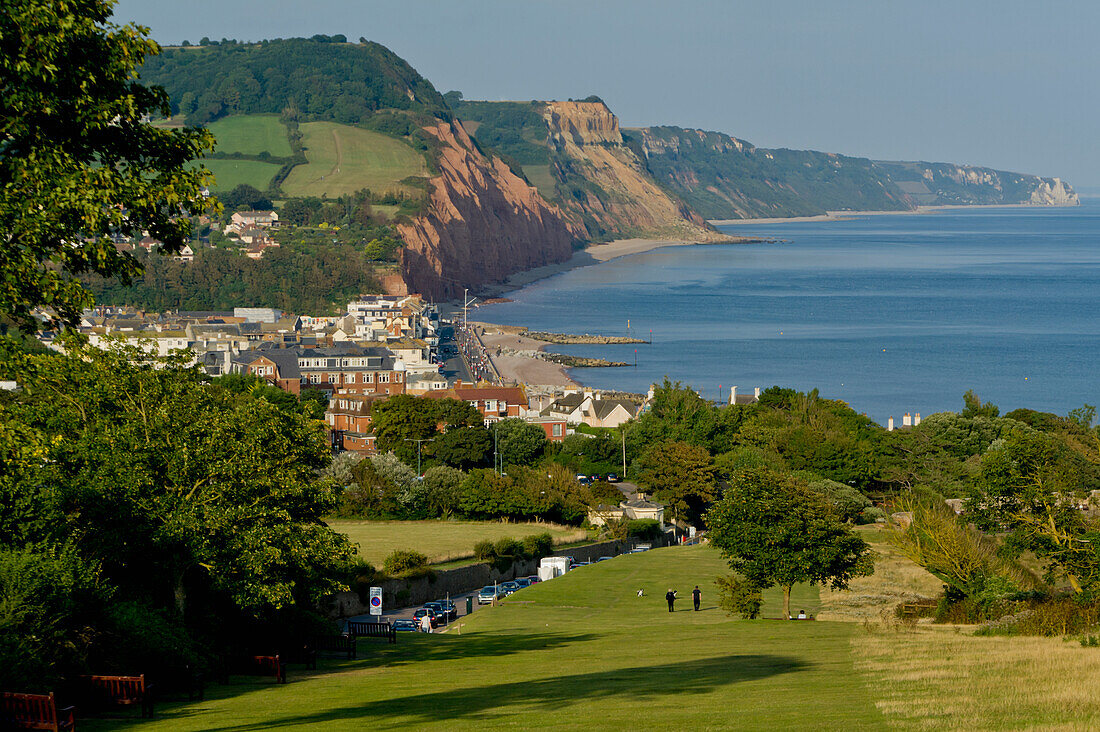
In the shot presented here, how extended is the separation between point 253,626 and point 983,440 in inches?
2187

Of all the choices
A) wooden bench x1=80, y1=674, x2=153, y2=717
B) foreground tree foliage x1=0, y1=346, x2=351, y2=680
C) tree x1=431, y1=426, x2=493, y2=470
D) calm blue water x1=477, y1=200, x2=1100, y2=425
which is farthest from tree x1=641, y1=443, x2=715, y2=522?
wooden bench x1=80, y1=674, x2=153, y2=717

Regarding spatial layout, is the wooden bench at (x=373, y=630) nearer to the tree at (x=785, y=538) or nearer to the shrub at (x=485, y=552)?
the tree at (x=785, y=538)

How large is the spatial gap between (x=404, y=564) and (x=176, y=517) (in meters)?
21.9

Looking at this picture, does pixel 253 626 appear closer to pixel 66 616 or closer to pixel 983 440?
pixel 66 616

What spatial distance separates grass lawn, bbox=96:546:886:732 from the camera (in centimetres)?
1558

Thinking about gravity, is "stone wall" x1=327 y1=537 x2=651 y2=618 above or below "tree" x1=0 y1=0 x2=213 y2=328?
below

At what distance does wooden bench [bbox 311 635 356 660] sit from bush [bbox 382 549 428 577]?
640 inches

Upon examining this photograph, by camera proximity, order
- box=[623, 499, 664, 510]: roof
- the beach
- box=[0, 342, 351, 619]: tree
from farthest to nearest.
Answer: the beach
box=[623, 499, 664, 510]: roof
box=[0, 342, 351, 619]: tree

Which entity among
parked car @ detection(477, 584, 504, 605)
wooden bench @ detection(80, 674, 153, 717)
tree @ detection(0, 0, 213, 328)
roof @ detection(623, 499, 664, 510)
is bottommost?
parked car @ detection(477, 584, 504, 605)

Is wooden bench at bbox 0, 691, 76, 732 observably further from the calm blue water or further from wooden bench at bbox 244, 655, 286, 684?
the calm blue water

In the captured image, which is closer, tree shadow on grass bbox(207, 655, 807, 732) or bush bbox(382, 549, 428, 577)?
tree shadow on grass bbox(207, 655, 807, 732)

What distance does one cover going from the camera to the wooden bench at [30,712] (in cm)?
1489

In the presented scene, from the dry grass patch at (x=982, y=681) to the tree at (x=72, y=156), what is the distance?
10.3 metres

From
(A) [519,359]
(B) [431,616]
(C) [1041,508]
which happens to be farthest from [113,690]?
(A) [519,359]
